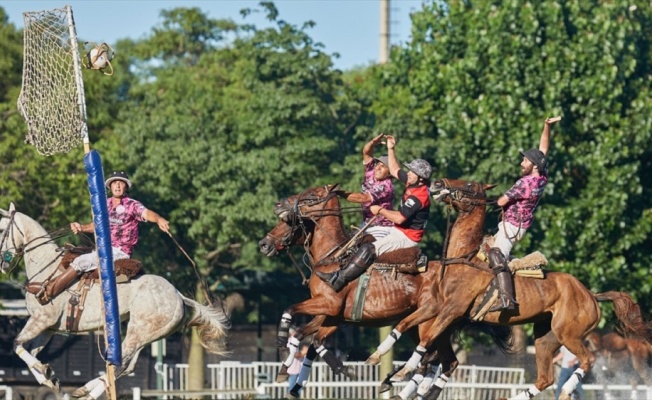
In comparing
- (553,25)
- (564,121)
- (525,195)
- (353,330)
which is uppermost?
(553,25)

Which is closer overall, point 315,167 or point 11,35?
point 315,167

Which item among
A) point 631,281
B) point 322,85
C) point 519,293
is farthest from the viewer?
point 322,85

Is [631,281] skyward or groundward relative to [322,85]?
groundward

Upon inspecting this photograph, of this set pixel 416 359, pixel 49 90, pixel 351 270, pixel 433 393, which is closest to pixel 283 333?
pixel 351 270

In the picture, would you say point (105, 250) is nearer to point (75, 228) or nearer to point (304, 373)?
point (75, 228)

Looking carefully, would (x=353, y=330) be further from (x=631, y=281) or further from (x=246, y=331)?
(x=631, y=281)

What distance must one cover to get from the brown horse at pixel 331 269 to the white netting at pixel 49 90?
315 cm

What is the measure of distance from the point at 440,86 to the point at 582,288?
16.2m

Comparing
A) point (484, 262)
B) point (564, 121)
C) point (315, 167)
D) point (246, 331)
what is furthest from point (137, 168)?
point (484, 262)

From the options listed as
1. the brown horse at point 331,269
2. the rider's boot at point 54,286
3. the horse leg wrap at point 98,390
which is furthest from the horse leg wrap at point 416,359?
the rider's boot at point 54,286

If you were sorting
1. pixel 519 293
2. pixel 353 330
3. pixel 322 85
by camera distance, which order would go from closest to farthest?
pixel 519 293 → pixel 322 85 → pixel 353 330

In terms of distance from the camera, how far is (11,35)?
38.4 meters

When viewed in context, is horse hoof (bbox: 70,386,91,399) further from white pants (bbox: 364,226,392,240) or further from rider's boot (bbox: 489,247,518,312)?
rider's boot (bbox: 489,247,518,312)

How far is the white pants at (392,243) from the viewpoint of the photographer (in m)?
18.9
